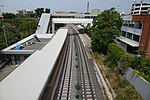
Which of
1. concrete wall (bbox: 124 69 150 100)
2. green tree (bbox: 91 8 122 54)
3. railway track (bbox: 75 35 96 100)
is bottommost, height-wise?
railway track (bbox: 75 35 96 100)

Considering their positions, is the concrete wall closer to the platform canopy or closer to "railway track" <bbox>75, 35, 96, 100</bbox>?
"railway track" <bbox>75, 35, 96, 100</bbox>

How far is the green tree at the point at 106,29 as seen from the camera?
2783cm

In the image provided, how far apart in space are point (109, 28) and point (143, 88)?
16.2 meters

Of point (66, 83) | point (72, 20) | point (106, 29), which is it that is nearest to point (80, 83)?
point (66, 83)

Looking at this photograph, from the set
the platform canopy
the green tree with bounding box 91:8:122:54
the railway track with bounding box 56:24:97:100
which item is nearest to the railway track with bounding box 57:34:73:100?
the railway track with bounding box 56:24:97:100

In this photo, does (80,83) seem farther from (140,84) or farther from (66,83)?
(140,84)

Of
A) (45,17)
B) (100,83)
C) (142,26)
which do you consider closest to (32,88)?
(100,83)

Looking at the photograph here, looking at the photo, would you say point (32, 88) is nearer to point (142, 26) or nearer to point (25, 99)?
point (25, 99)

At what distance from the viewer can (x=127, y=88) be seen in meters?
16.3

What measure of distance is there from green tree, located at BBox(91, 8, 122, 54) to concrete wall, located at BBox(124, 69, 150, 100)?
36.3ft

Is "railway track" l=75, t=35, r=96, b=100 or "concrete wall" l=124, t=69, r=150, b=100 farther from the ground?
"concrete wall" l=124, t=69, r=150, b=100

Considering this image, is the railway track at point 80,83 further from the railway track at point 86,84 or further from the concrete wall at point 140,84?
the concrete wall at point 140,84

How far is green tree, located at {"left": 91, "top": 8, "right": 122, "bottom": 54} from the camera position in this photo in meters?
27.8

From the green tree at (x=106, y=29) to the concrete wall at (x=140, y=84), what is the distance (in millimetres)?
11056
